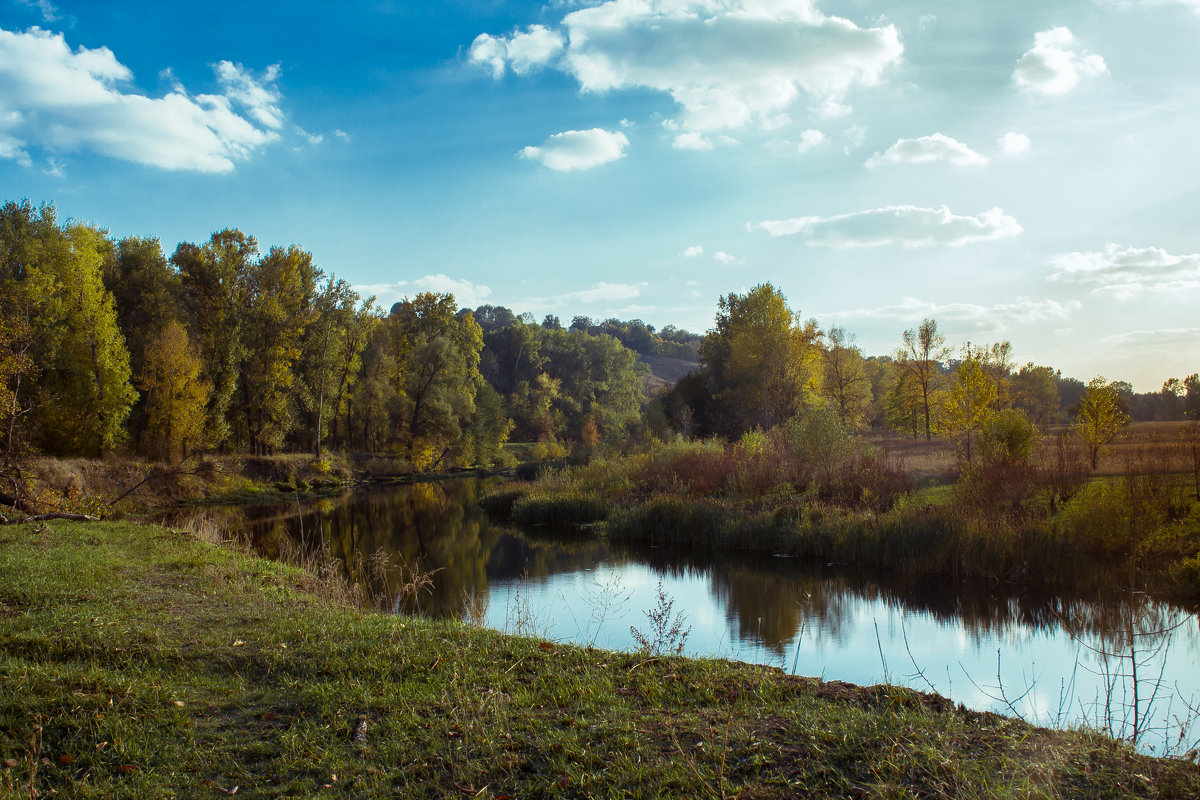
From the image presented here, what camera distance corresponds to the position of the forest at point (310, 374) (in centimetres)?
2714

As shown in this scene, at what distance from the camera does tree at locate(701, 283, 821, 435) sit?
124 ft

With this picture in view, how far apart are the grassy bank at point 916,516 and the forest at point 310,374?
2.63 meters

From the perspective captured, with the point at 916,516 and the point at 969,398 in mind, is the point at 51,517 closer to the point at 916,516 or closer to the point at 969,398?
the point at 916,516

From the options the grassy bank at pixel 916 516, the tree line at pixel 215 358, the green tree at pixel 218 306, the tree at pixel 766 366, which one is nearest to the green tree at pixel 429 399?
the tree line at pixel 215 358

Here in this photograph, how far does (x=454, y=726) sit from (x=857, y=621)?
28.5ft

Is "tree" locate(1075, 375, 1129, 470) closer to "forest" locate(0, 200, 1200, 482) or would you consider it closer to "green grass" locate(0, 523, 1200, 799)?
"forest" locate(0, 200, 1200, 482)

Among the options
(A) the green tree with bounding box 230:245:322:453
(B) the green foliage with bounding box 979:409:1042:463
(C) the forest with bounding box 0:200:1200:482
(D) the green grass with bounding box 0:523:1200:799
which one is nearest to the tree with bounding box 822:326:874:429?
(C) the forest with bounding box 0:200:1200:482

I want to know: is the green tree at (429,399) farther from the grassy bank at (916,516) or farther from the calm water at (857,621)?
the calm water at (857,621)

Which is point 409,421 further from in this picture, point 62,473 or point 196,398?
point 62,473

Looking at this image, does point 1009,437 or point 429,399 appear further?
point 429,399

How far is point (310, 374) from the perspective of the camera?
41750mm

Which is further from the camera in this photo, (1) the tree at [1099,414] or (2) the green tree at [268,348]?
(2) the green tree at [268,348]

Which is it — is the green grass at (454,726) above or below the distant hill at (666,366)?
below

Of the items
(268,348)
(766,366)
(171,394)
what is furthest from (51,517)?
(766,366)
